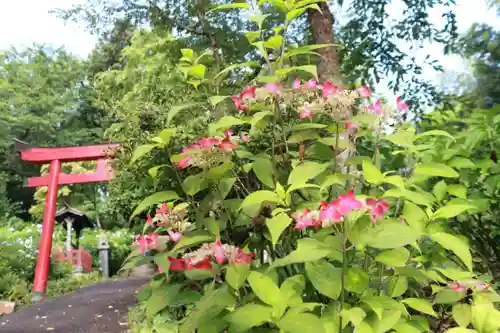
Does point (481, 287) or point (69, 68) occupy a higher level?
point (69, 68)

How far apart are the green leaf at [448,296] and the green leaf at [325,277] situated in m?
0.38

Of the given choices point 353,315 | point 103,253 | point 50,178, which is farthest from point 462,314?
point 103,253

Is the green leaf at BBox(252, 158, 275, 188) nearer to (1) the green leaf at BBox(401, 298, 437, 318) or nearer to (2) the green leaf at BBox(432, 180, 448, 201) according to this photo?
(1) the green leaf at BBox(401, 298, 437, 318)

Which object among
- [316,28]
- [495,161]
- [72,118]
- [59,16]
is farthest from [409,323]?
[72,118]

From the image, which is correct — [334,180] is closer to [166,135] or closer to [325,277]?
[325,277]

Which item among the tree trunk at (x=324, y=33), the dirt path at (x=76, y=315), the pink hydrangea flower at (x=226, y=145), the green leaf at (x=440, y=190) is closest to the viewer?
the pink hydrangea flower at (x=226, y=145)

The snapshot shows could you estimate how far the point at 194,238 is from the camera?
134cm

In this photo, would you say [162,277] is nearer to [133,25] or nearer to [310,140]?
[310,140]

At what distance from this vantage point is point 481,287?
139 centimetres

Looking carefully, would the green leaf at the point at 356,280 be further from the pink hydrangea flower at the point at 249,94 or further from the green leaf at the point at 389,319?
the pink hydrangea flower at the point at 249,94

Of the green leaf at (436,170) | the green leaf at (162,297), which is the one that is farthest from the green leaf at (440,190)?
the green leaf at (162,297)

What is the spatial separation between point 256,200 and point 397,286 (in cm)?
46

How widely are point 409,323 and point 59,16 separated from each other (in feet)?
22.6

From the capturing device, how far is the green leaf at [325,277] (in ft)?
3.92
